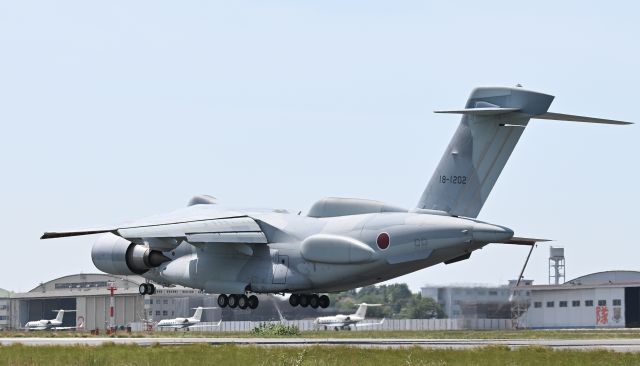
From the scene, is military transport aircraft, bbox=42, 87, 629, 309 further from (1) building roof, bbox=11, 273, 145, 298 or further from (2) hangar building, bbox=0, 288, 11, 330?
(2) hangar building, bbox=0, 288, 11, 330

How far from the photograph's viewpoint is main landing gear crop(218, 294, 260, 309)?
48.5 m

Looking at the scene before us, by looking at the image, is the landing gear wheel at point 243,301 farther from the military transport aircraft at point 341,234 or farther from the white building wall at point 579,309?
the white building wall at point 579,309

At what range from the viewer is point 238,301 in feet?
160

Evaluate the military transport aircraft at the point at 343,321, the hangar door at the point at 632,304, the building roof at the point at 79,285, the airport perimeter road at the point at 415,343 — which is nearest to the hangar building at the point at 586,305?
the hangar door at the point at 632,304

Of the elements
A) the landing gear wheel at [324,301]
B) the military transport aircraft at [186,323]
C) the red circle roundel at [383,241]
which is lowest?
the military transport aircraft at [186,323]

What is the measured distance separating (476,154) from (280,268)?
9.35 m

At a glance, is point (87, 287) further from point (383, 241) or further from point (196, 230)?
point (383, 241)

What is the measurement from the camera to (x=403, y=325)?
8981 cm

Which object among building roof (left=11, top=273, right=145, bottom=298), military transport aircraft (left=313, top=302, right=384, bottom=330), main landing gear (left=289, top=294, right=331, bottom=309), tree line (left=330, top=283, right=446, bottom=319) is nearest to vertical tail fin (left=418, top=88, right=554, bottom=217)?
main landing gear (left=289, top=294, right=331, bottom=309)

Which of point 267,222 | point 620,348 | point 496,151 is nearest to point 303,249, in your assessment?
point 267,222

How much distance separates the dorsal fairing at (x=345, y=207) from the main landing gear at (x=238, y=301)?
14.6ft

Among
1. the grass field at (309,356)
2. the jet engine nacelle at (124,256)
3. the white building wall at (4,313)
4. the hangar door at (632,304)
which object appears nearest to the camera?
the grass field at (309,356)

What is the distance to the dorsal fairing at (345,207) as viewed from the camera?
46156 millimetres

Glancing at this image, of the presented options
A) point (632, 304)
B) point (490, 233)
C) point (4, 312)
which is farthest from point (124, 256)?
point (4, 312)
